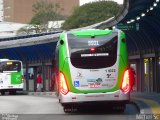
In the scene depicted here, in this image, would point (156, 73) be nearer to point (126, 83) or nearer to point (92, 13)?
point (126, 83)

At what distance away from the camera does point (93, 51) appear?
61.6 feet

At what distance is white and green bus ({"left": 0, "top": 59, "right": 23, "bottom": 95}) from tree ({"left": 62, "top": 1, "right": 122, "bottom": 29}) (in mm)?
48724

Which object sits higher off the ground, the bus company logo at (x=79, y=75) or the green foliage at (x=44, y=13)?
the green foliage at (x=44, y=13)

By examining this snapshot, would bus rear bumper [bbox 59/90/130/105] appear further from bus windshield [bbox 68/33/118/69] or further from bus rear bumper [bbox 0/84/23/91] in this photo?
bus rear bumper [bbox 0/84/23/91]

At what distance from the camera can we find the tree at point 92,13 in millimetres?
90250

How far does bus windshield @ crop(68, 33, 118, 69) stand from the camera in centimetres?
1867

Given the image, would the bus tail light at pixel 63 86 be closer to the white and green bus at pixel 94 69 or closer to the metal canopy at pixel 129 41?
the white and green bus at pixel 94 69

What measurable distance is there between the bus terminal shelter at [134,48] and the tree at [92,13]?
Answer: 137ft

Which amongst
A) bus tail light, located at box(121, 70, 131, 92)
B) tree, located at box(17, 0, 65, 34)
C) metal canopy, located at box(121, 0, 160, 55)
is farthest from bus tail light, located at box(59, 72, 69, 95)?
tree, located at box(17, 0, 65, 34)

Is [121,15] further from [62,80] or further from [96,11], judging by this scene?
[96,11]

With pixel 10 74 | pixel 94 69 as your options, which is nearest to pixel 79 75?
pixel 94 69

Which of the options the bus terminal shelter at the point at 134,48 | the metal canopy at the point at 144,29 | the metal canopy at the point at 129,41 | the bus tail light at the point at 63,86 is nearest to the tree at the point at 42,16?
the bus terminal shelter at the point at 134,48

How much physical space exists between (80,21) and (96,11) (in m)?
5.07

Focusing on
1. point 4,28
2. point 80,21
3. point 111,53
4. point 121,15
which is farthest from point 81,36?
point 4,28
